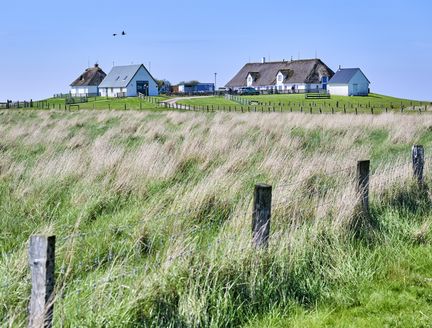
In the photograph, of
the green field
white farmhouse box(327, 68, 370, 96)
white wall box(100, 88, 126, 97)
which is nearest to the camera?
the green field

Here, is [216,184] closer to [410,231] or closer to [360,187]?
[360,187]

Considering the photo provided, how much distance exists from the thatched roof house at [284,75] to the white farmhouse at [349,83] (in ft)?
18.1

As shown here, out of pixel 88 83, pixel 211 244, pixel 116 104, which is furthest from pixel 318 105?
pixel 211 244

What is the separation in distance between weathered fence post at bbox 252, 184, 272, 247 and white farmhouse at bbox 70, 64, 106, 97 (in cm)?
10166

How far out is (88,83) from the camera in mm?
105000

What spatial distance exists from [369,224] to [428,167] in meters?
4.05

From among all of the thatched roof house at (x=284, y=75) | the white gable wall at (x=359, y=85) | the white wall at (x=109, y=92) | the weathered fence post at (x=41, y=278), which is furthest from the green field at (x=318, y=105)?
the weathered fence post at (x=41, y=278)

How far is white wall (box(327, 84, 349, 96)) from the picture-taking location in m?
88.2

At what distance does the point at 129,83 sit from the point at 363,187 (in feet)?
290

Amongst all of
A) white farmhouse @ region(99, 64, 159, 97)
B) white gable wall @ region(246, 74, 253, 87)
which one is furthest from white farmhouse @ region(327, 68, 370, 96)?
white farmhouse @ region(99, 64, 159, 97)

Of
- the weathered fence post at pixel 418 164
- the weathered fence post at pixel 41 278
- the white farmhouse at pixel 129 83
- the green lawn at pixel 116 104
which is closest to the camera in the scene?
the weathered fence post at pixel 41 278

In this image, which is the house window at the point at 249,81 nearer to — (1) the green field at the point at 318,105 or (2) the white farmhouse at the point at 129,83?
(2) the white farmhouse at the point at 129,83

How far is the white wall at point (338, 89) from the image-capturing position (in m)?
88.2

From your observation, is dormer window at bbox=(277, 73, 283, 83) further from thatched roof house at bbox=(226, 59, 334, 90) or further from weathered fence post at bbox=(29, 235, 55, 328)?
weathered fence post at bbox=(29, 235, 55, 328)
